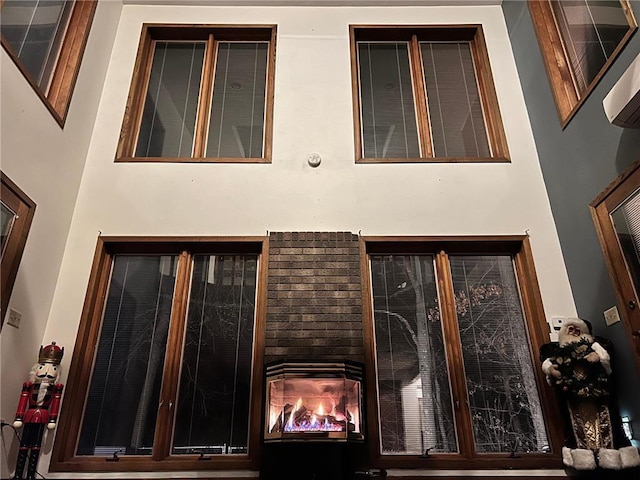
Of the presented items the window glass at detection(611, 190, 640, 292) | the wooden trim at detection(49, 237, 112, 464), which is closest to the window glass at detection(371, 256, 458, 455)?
the window glass at detection(611, 190, 640, 292)

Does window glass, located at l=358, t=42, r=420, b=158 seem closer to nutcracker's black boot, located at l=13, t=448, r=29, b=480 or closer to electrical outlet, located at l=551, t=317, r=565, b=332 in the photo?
electrical outlet, located at l=551, t=317, r=565, b=332

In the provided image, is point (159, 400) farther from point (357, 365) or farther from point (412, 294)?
point (412, 294)

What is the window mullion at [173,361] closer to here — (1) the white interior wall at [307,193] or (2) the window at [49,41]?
(1) the white interior wall at [307,193]

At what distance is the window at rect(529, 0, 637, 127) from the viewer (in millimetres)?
3508

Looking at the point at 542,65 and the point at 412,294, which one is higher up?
the point at 542,65

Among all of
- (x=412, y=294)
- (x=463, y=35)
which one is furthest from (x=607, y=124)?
(x=463, y=35)

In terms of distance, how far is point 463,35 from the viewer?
5.31 m

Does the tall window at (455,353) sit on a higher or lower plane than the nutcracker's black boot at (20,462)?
higher

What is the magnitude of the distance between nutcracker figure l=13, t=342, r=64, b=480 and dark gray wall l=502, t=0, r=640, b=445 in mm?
3814

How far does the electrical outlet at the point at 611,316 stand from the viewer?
3291 millimetres

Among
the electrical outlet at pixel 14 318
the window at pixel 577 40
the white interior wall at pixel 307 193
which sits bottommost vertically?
the electrical outlet at pixel 14 318

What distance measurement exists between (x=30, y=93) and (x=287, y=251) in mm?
2211

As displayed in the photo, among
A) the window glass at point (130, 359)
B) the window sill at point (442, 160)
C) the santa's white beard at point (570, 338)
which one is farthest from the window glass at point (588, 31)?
the window glass at point (130, 359)

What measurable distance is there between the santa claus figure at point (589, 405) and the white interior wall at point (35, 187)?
352 centimetres
